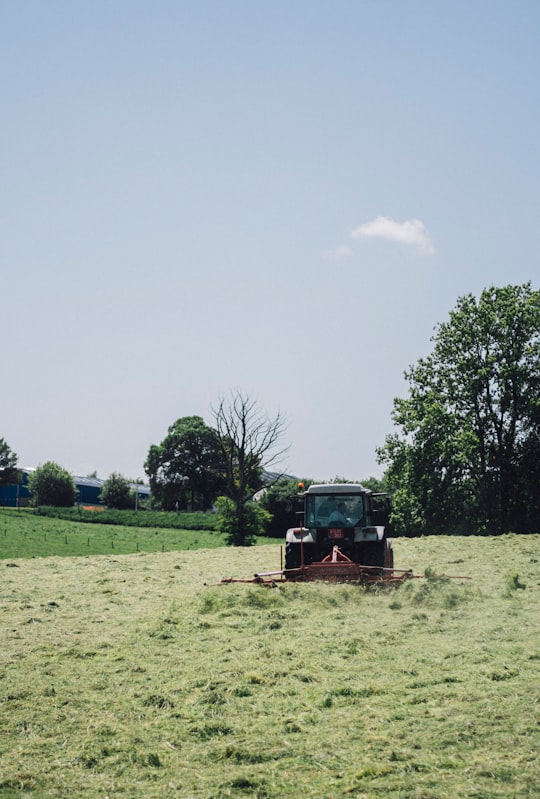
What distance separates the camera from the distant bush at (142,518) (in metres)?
49.6

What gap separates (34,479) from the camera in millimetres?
72562

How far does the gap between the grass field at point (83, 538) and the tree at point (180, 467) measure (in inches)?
693

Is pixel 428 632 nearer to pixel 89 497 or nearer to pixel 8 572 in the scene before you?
pixel 8 572

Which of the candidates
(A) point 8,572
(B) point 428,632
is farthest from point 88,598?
(B) point 428,632

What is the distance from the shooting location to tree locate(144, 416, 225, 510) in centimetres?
6906

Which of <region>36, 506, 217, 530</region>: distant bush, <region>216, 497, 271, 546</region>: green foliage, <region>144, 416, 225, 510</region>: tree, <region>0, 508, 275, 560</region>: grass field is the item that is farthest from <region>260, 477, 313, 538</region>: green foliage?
<region>144, 416, 225, 510</region>: tree

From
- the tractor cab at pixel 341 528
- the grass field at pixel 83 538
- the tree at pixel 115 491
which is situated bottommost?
the grass field at pixel 83 538

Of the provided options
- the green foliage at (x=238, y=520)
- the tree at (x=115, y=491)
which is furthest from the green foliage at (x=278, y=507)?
the tree at (x=115, y=491)

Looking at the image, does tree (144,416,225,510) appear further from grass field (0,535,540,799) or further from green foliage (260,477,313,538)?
grass field (0,535,540,799)

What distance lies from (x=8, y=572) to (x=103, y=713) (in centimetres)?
1230

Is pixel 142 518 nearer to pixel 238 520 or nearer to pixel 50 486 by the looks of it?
pixel 238 520

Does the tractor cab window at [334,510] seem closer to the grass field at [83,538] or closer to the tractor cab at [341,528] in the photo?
the tractor cab at [341,528]

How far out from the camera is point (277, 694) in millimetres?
6445

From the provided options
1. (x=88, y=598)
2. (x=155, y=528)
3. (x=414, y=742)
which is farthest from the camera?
(x=155, y=528)
